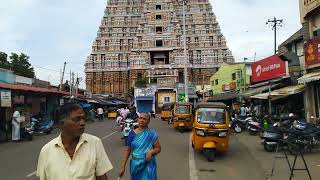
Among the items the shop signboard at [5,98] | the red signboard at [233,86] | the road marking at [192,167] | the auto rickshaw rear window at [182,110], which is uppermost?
the red signboard at [233,86]

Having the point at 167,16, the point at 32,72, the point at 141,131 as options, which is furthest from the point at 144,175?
the point at 167,16

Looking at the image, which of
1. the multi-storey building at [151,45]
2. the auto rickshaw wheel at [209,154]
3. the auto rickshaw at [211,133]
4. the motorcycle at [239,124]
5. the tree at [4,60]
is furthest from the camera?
the multi-storey building at [151,45]

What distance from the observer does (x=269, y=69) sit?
30.0 meters

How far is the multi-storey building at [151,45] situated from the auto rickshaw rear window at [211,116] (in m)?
60.9

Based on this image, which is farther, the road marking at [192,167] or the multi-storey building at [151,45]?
the multi-storey building at [151,45]

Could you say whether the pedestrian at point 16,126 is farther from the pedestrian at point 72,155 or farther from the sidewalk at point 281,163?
the pedestrian at point 72,155

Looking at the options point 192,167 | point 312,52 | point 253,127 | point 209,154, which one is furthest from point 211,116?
point 253,127

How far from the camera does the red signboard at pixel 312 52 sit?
1986 cm

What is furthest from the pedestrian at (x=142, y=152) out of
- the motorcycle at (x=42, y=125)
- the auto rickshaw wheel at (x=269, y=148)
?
the motorcycle at (x=42, y=125)

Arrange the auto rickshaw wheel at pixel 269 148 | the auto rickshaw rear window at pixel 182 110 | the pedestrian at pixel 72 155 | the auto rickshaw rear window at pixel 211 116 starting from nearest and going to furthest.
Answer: the pedestrian at pixel 72 155 → the auto rickshaw rear window at pixel 211 116 → the auto rickshaw wheel at pixel 269 148 → the auto rickshaw rear window at pixel 182 110

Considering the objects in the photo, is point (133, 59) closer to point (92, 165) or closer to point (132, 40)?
point (132, 40)

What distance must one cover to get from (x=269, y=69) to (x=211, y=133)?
16478 mm

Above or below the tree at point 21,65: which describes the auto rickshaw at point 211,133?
below

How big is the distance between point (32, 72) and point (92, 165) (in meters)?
61.3
